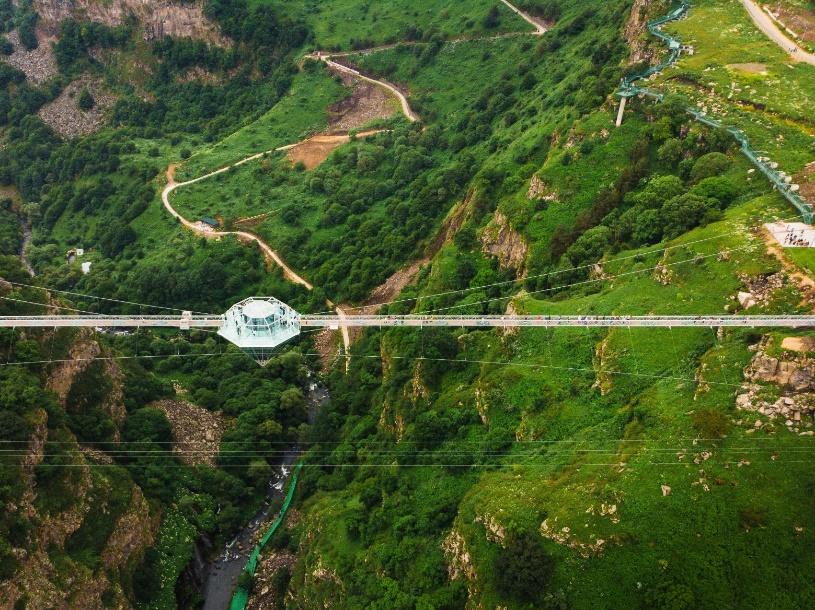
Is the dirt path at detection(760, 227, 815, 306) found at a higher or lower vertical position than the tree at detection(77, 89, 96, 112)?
higher

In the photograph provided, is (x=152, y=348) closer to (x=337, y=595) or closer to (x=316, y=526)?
(x=316, y=526)

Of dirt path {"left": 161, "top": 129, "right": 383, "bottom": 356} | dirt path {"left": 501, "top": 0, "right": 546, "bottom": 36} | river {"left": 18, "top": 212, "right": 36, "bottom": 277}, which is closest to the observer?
dirt path {"left": 161, "top": 129, "right": 383, "bottom": 356}

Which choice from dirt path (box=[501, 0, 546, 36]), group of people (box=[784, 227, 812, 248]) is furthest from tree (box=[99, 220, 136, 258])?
group of people (box=[784, 227, 812, 248])

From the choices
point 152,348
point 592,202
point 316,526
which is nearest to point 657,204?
point 592,202

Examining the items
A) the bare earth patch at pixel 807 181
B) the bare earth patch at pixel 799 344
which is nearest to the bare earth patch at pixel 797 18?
the bare earth patch at pixel 807 181

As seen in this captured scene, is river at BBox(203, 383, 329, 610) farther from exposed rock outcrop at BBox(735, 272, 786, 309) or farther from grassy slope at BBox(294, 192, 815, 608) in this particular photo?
exposed rock outcrop at BBox(735, 272, 786, 309)

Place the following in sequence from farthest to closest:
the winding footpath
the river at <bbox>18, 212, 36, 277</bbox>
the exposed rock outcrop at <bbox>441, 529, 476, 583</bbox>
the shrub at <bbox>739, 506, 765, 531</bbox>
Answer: the river at <bbox>18, 212, 36, 277</bbox> < the winding footpath < the exposed rock outcrop at <bbox>441, 529, 476, 583</bbox> < the shrub at <bbox>739, 506, 765, 531</bbox>
